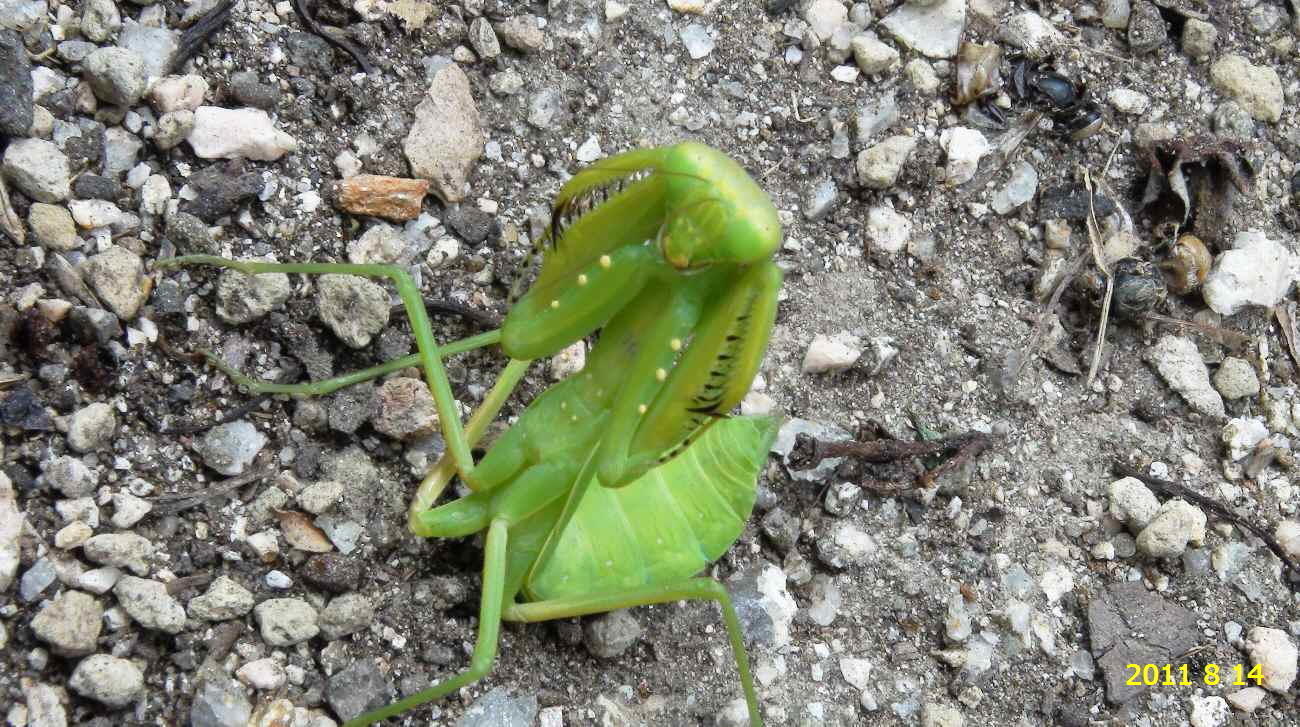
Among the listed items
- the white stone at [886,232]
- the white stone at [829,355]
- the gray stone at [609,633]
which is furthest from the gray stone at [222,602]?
the white stone at [886,232]

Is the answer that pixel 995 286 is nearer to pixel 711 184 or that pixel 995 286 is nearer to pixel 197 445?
pixel 711 184

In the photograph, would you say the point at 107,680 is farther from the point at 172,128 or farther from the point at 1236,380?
the point at 1236,380

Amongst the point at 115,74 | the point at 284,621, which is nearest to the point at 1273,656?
the point at 284,621

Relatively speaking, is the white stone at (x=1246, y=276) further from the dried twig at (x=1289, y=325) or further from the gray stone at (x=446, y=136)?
the gray stone at (x=446, y=136)

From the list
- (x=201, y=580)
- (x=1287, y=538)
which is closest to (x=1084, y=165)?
(x=1287, y=538)
